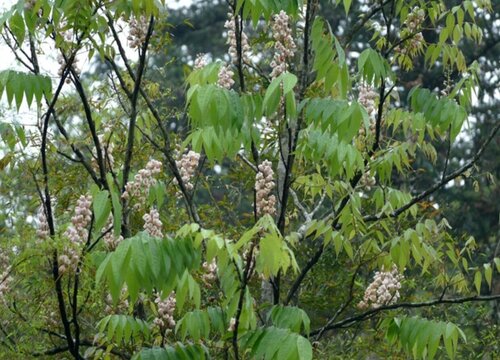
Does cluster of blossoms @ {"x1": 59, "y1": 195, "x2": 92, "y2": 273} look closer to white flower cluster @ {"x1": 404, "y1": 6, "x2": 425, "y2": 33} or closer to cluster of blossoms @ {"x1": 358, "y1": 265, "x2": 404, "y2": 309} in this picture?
cluster of blossoms @ {"x1": 358, "y1": 265, "x2": 404, "y2": 309}

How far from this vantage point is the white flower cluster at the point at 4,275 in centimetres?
445

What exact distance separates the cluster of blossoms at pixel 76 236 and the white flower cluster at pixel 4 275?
313mm

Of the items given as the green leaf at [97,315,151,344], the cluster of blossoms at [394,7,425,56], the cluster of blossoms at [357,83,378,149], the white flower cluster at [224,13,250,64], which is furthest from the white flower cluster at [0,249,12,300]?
the cluster of blossoms at [394,7,425,56]

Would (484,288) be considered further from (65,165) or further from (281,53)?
(281,53)

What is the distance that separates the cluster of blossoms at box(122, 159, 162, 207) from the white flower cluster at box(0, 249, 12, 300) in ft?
1.97

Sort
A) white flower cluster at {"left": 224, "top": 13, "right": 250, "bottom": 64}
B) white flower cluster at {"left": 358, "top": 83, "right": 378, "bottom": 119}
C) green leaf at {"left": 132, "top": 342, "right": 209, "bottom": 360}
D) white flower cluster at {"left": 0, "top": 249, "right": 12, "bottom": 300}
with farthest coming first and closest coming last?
white flower cluster at {"left": 358, "top": 83, "right": 378, "bottom": 119} < white flower cluster at {"left": 224, "top": 13, "right": 250, "bottom": 64} < white flower cluster at {"left": 0, "top": 249, "right": 12, "bottom": 300} < green leaf at {"left": 132, "top": 342, "right": 209, "bottom": 360}

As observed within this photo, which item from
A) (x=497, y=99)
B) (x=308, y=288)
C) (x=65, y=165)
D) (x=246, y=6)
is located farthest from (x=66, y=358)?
(x=497, y=99)

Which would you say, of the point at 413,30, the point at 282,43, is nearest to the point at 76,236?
the point at 282,43

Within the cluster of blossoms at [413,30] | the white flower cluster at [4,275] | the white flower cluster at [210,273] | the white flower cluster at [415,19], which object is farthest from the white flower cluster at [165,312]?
the white flower cluster at [415,19]

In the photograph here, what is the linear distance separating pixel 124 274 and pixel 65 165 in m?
3.39

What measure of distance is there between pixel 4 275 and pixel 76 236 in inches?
25.9

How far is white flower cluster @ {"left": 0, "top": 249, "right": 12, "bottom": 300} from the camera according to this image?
445cm

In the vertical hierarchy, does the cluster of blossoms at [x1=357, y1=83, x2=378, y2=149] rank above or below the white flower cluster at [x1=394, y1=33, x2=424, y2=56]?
below

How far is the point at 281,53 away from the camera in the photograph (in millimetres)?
4617
